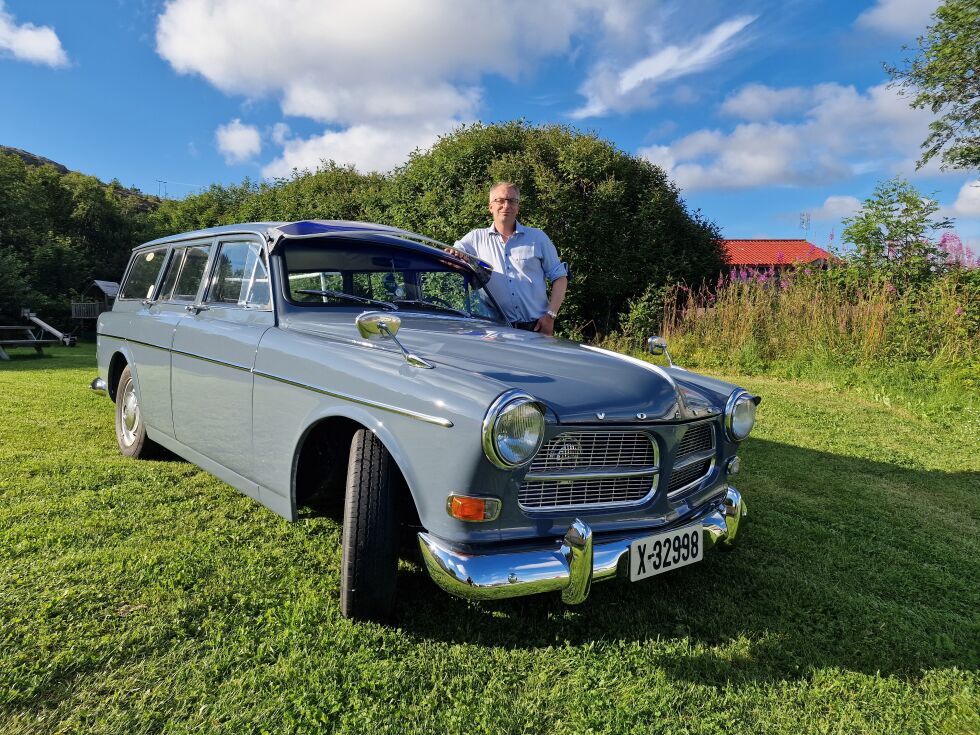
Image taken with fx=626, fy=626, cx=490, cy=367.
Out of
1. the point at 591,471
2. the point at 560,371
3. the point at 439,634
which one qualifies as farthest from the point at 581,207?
the point at 439,634

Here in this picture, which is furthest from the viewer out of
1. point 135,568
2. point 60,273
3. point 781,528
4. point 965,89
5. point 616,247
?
point 60,273

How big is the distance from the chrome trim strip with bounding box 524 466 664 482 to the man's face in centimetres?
259

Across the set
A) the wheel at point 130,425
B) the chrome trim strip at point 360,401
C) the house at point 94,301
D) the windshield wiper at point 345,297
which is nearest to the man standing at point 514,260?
the windshield wiper at point 345,297

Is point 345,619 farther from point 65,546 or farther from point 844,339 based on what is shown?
point 844,339

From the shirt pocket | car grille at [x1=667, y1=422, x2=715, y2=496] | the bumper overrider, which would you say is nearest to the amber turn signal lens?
the bumper overrider

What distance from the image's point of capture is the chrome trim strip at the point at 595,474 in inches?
86.9

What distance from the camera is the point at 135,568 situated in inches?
107

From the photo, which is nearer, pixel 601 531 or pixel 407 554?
pixel 601 531

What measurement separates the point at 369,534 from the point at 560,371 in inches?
37.7

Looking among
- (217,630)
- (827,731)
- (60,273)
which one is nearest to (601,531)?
(827,731)

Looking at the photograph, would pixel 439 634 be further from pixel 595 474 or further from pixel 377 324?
pixel 377 324

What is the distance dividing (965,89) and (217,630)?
735 inches

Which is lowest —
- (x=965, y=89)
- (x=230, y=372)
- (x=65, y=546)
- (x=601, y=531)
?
(x=65, y=546)

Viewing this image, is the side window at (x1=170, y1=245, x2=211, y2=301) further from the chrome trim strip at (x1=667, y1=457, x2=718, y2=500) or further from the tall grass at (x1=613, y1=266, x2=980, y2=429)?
the tall grass at (x1=613, y1=266, x2=980, y2=429)
